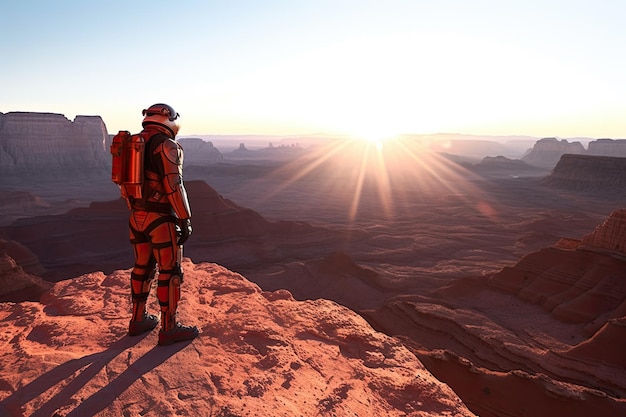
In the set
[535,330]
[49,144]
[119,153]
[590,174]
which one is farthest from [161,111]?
[49,144]

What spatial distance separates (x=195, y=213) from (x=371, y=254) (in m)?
14.8

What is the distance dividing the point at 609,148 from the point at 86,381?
172 metres

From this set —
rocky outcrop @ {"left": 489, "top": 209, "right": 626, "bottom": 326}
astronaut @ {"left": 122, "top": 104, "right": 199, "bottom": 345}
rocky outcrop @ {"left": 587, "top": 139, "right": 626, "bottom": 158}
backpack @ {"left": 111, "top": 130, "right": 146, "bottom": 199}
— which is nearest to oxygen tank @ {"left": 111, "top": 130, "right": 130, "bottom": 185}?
backpack @ {"left": 111, "top": 130, "right": 146, "bottom": 199}

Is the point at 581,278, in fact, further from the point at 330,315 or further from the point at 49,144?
the point at 49,144

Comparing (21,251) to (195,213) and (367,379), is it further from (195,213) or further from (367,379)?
(367,379)

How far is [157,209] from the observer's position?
4.06 meters

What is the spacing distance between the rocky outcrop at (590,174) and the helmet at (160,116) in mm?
76590

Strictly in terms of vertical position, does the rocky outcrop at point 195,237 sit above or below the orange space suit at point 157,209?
below

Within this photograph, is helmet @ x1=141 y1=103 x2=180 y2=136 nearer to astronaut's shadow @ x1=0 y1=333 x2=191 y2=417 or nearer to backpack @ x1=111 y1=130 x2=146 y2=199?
backpack @ x1=111 y1=130 x2=146 y2=199

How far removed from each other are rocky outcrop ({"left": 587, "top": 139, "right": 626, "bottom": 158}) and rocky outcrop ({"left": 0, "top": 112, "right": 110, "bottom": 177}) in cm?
Answer: 15869

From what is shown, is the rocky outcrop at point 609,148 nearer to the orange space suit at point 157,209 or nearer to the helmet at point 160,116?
the helmet at point 160,116

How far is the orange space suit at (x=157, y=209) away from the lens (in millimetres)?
3891

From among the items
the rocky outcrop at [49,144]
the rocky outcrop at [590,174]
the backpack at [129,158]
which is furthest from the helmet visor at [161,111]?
the rocky outcrop at [49,144]

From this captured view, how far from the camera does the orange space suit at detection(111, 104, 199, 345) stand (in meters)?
3.89
